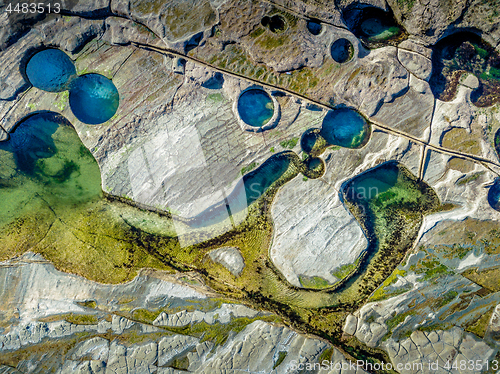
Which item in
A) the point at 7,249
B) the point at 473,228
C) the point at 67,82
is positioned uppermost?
the point at 67,82

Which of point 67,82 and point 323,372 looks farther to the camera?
point 67,82

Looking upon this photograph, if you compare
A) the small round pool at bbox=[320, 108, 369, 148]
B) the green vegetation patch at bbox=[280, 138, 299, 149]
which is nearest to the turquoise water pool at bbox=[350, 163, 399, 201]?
the small round pool at bbox=[320, 108, 369, 148]

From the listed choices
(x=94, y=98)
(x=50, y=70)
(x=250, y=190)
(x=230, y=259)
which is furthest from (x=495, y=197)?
(x=50, y=70)

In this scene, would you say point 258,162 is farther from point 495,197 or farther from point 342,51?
point 495,197

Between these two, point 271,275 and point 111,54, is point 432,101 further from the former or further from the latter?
point 111,54

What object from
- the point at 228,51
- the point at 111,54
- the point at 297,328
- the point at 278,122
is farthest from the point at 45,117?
the point at 297,328

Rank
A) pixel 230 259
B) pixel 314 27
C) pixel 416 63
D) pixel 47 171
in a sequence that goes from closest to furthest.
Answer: pixel 416 63, pixel 314 27, pixel 230 259, pixel 47 171
